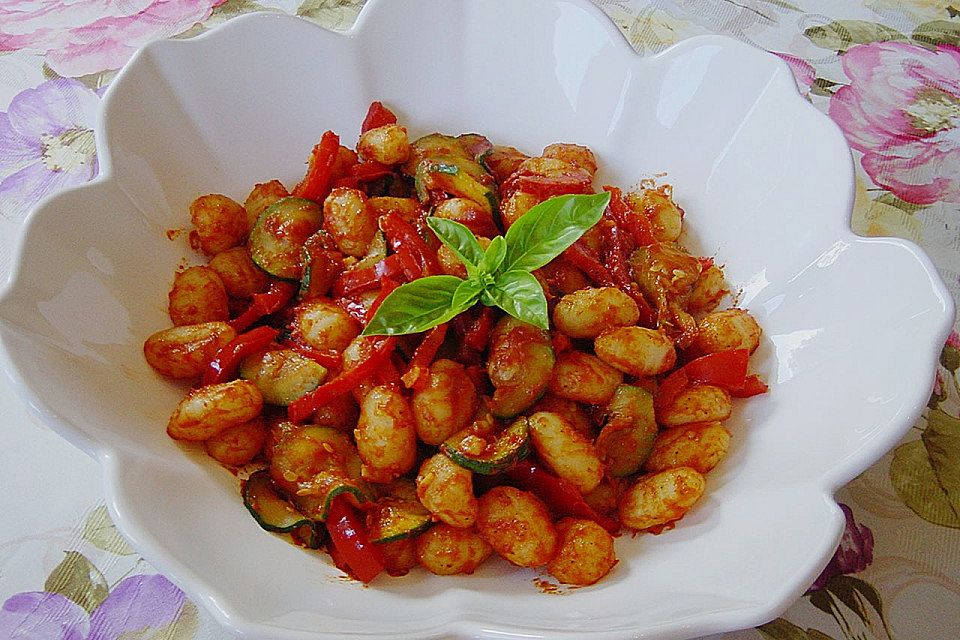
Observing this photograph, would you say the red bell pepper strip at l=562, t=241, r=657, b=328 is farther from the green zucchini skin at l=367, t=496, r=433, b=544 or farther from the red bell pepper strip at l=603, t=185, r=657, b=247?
the green zucchini skin at l=367, t=496, r=433, b=544

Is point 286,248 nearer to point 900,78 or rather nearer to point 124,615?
point 124,615

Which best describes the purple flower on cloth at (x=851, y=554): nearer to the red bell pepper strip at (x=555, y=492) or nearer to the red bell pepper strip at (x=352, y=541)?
the red bell pepper strip at (x=555, y=492)

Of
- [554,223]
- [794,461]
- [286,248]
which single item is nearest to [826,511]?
[794,461]

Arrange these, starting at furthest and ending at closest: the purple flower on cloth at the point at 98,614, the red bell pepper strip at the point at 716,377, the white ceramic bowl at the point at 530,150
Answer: the red bell pepper strip at the point at 716,377
the purple flower on cloth at the point at 98,614
the white ceramic bowl at the point at 530,150

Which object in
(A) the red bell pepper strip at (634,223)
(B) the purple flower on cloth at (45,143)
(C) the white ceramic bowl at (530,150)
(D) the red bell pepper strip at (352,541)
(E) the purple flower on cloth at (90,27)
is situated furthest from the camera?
(E) the purple flower on cloth at (90,27)

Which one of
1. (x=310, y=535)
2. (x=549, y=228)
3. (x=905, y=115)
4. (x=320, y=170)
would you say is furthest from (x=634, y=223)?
(x=905, y=115)

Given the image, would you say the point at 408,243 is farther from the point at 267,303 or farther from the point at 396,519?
the point at 396,519

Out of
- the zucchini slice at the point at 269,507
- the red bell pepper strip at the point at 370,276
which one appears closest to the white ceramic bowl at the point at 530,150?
the zucchini slice at the point at 269,507
